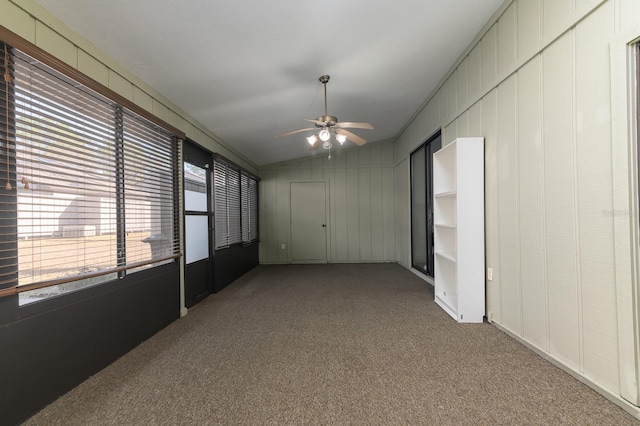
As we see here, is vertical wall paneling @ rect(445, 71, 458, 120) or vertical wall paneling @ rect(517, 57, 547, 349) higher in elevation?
vertical wall paneling @ rect(445, 71, 458, 120)

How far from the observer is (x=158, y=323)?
8.76 feet

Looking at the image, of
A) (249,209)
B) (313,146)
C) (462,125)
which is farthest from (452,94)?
(249,209)

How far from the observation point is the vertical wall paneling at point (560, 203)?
177cm

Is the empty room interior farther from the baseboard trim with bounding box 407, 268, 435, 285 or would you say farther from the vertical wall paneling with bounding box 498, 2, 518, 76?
the baseboard trim with bounding box 407, 268, 435, 285

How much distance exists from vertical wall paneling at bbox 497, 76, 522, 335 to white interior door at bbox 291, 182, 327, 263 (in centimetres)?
447

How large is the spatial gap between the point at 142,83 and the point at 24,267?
181 cm

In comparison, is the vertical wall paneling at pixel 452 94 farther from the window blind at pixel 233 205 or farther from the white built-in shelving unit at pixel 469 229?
the window blind at pixel 233 205

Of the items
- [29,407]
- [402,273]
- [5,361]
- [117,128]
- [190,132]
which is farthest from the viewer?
[402,273]

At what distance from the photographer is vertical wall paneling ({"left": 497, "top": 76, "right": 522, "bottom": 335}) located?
2309mm

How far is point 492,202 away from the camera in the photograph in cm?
264

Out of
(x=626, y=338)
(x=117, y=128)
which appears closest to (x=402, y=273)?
(x=626, y=338)

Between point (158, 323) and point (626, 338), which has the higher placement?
point (626, 338)

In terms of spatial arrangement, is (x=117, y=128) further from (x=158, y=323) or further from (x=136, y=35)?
(x=158, y=323)

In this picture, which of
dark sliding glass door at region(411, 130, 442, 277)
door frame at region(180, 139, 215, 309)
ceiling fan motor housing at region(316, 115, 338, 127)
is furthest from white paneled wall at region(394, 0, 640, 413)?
door frame at region(180, 139, 215, 309)
